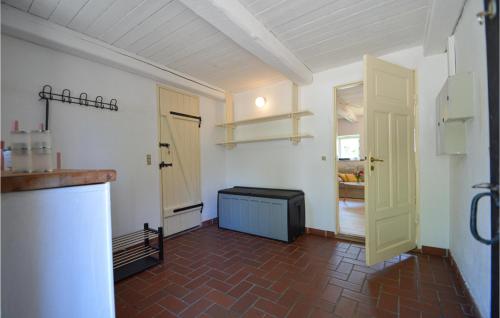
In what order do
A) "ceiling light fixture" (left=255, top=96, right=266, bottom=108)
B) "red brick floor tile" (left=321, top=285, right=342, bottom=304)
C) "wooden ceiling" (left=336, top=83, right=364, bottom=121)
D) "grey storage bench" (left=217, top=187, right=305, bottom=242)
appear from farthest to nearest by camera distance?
"wooden ceiling" (left=336, top=83, right=364, bottom=121), "ceiling light fixture" (left=255, top=96, right=266, bottom=108), "grey storage bench" (left=217, top=187, right=305, bottom=242), "red brick floor tile" (left=321, top=285, right=342, bottom=304)

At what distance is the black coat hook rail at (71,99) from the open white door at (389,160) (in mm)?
2855

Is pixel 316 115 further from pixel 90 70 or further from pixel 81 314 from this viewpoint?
pixel 81 314

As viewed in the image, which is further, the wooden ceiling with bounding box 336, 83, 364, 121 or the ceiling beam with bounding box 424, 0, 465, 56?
the wooden ceiling with bounding box 336, 83, 364, 121

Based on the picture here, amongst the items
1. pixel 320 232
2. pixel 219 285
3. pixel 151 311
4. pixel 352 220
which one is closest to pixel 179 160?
pixel 219 285

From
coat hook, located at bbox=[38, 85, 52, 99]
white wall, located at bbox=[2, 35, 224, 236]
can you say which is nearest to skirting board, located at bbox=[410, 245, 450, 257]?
white wall, located at bbox=[2, 35, 224, 236]

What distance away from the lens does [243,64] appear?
2.97 m

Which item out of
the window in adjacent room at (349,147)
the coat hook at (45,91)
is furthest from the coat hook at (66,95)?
the window in adjacent room at (349,147)

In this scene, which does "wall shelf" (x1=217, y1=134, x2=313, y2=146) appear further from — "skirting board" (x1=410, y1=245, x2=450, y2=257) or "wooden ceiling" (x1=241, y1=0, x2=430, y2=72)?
"skirting board" (x1=410, y1=245, x2=450, y2=257)

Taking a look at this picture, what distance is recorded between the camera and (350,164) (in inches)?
308

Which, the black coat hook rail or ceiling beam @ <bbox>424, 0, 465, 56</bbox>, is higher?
ceiling beam @ <bbox>424, 0, 465, 56</bbox>

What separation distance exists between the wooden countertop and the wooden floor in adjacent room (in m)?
3.16

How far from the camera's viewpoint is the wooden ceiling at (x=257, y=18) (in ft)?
6.06

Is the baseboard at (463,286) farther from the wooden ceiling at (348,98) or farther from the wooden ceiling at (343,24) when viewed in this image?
the wooden ceiling at (348,98)

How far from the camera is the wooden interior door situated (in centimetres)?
321
